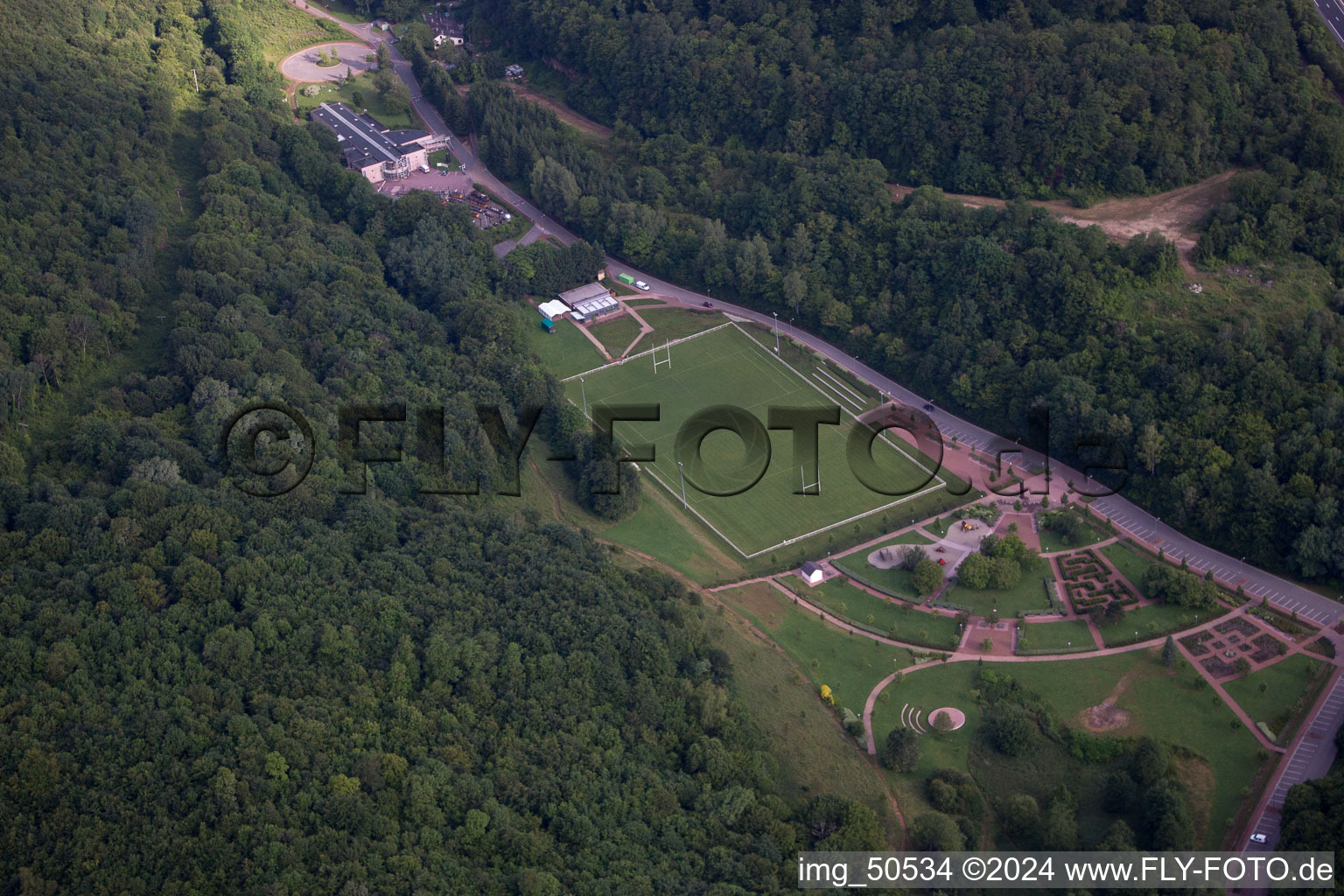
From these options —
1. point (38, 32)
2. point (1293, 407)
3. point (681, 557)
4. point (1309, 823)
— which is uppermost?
point (38, 32)

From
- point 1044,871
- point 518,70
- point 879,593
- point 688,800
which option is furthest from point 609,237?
point 1044,871

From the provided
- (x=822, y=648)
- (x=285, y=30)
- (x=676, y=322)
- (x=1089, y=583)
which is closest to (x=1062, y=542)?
(x=1089, y=583)

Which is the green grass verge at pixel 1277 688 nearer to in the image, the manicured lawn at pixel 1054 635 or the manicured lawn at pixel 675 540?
the manicured lawn at pixel 1054 635

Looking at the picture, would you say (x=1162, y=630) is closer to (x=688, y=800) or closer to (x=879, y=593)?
(x=879, y=593)

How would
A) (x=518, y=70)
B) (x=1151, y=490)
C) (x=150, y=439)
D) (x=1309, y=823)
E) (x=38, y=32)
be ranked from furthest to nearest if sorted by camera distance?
(x=518, y=70) < (x=38, y=32) < (x=1151, y=490) < (x=150, y=439) < (x=1309, y=823)

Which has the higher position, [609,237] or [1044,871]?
[609,237]

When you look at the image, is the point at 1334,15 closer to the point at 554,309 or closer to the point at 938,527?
the point at 938,527

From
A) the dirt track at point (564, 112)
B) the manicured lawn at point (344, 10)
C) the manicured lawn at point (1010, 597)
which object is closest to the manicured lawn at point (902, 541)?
the manicured lawn at point (1010, 597)

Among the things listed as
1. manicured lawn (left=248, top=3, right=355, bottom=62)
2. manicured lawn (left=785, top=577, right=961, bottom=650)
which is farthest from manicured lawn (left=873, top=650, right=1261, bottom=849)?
manicured lawn (left=248, top=3, right=355, bottom=62)
